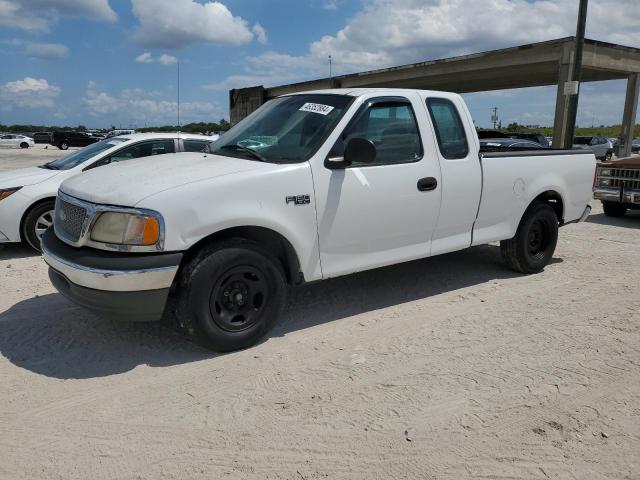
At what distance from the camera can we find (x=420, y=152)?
4836 mm

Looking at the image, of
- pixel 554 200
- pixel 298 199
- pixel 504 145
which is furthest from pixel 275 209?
pixel 504 145

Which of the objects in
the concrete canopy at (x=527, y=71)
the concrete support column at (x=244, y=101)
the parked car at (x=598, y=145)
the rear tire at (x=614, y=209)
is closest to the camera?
the rear tire at (x=614, y=209)

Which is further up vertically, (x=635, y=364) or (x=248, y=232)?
(x=248, y=232)

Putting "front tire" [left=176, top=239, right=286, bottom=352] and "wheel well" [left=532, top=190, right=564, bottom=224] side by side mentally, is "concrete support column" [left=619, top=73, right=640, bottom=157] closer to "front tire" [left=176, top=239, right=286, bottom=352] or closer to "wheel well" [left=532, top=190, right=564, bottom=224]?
"wheel well" [left=532, top=190, right=564, bottom=224]

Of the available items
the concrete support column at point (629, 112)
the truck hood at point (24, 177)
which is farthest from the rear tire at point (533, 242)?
the concrete support column at point (629, 112)

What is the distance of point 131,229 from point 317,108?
191cm

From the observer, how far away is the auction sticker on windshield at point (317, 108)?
14.9 ft

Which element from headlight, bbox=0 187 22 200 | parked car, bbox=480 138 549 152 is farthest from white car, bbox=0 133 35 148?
headlight, bbox=0 187 22 200

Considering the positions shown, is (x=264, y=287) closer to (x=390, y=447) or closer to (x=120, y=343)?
(x=120, y=343)

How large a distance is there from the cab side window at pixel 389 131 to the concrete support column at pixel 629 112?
2846 centimetres

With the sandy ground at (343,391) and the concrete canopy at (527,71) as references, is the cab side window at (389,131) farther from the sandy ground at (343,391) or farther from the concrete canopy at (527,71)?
the concrete canopy at (527,71)

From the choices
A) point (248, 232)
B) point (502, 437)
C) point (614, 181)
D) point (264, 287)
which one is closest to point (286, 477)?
point (502, 437)

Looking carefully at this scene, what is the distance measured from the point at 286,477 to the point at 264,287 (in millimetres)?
1614

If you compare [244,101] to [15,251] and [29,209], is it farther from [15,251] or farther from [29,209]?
[29,209]
